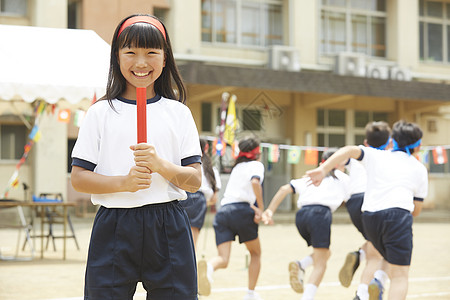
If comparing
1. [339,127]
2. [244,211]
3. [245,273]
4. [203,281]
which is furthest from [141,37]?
[339,127]

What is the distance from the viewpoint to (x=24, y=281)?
7.84 meters

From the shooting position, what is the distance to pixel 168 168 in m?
2.45

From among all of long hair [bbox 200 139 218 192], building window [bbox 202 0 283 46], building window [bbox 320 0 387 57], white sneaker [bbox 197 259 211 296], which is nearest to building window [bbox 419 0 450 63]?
building window [bbox 320 0 387 57]

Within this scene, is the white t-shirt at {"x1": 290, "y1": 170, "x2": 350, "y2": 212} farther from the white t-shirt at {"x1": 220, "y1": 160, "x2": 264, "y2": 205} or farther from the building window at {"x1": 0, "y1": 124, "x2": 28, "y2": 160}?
the building window at {"x1": 0, "y1": 124, "x2": 28, "y2": 160}

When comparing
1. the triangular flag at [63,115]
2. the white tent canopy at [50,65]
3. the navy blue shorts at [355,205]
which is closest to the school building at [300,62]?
the triangular flag at [63,115]

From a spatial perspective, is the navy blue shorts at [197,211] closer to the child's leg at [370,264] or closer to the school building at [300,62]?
the child's leg at [370,264]

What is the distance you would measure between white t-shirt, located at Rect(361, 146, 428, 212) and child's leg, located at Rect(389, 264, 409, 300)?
Result: 445 mm

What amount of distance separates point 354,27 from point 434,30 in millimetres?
3383

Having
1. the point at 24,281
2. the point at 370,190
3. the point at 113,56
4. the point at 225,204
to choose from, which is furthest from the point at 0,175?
the point at 113,56

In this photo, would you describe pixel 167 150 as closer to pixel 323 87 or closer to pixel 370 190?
pixel 370 190

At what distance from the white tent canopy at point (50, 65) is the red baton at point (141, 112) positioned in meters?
5.35

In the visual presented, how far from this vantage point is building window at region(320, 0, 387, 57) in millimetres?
23703

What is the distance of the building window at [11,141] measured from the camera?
61.6ft

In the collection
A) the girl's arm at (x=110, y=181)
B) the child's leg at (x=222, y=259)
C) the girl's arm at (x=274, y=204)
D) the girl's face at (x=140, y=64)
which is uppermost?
the girl's face at (x=140, y=64)
